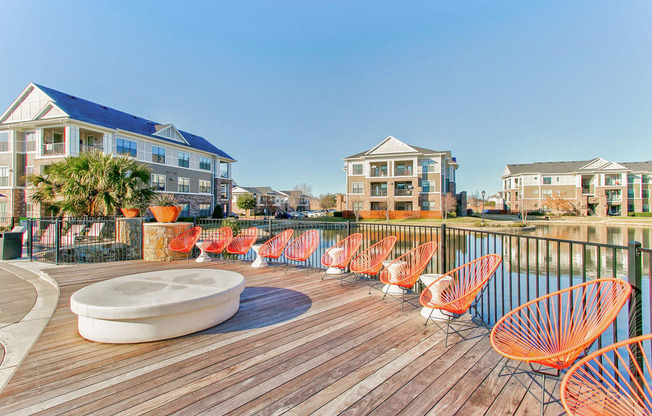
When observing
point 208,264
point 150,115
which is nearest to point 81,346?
point 208,264

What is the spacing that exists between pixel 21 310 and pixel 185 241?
2917mm

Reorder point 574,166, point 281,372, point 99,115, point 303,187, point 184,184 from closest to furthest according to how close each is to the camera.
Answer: point 281,372 < point 99,115 < point 184,184 < point 574,166 < point 303,187

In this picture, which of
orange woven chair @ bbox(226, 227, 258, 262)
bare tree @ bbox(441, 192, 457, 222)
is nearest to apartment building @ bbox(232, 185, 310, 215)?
bare tree @ bbox(441, 192, 457, 222)

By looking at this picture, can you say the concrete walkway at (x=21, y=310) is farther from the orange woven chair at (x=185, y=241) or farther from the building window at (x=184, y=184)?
the building window at (x=184, y=184)

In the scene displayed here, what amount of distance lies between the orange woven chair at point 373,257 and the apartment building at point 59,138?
21.7m

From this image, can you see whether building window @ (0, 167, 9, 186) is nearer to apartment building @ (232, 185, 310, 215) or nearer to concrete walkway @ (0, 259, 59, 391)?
concrete walkway @ (0, 259, 59, 391)

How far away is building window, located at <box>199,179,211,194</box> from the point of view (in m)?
29.8

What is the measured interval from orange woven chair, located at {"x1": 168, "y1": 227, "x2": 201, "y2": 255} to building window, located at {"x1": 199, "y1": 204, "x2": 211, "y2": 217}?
24.7 metres

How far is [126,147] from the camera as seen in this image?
2245 centimetres

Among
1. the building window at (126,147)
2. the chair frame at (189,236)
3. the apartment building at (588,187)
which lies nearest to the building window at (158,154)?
the building window at (126,147)

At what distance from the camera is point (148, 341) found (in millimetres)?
2826

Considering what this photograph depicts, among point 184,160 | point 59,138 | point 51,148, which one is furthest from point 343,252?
point 184,160

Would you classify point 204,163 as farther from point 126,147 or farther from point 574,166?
point 574,166

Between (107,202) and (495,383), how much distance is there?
1332cm
